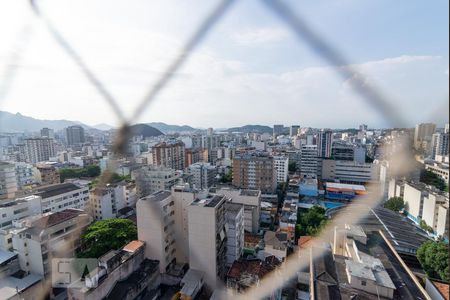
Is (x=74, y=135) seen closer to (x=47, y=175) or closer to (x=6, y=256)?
(x=47, y=175)

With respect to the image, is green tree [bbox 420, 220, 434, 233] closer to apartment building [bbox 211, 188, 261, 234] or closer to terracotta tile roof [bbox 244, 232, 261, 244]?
apartment building [bbox 211, 188, 261, 234]

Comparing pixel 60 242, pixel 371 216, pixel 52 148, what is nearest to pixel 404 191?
pixel 371 216

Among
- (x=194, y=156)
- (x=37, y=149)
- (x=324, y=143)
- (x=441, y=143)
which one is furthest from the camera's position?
(x=37, y=149)

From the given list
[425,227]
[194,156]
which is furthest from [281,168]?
[425,227]

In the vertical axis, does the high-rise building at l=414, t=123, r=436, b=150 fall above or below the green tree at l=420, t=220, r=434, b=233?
above

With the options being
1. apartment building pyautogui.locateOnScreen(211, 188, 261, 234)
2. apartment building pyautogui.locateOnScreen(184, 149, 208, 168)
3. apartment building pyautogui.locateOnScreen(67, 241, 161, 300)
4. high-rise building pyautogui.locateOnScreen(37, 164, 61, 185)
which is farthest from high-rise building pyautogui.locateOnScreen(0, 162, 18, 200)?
apartment building pyautogui.locateOnScreen(184, 149, 208, 168)

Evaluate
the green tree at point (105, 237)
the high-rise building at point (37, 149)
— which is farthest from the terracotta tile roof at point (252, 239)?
the high-rise building at point (37, 149)

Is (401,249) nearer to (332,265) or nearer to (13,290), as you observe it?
(332,265)
